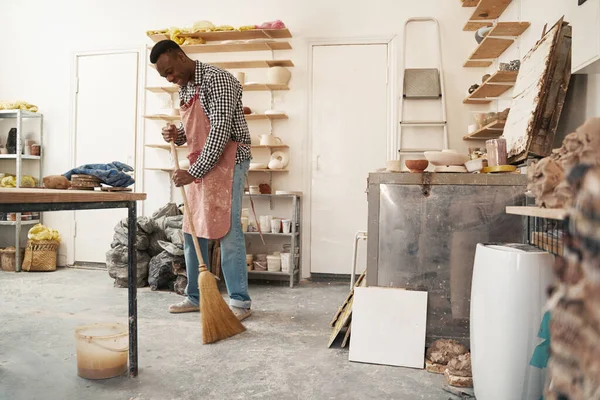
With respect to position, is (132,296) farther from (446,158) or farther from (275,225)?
(275,225)

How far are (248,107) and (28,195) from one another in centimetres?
319

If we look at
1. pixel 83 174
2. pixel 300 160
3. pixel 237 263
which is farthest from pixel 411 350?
pixel 300 160

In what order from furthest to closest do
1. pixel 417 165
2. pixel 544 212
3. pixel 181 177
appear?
pixel 181 177, pixel 417 165, pixel 544 212

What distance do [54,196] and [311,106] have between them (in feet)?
10.3

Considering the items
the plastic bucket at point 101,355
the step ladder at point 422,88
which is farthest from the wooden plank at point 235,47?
the plastic bucket at point 101,355

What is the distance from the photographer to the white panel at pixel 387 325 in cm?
193

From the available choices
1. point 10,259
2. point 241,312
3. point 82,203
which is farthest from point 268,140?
point 10,259

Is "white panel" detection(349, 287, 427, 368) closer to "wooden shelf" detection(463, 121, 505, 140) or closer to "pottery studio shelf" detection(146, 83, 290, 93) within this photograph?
"wooden shelf" detection(463, 121, 505, 140)

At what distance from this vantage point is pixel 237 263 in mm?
2506

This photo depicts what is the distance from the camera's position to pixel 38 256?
4219 millimetres

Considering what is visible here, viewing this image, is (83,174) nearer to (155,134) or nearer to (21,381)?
(21,381)

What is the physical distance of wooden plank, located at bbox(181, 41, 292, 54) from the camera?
3.98m

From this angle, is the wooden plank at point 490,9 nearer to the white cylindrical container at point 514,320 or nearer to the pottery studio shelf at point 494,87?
the pottery studio shelf at point 494,87

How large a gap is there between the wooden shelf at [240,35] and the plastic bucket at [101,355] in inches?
117
